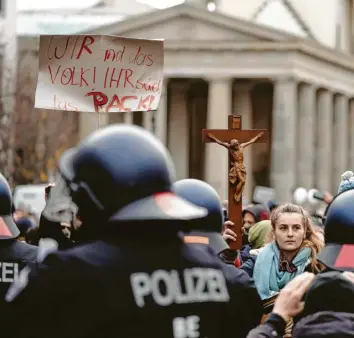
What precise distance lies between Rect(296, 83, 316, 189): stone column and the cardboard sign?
6490cm

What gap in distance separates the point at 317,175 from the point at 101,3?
1200 inches

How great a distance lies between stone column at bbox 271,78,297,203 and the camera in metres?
73.5

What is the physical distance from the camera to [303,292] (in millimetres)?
5043

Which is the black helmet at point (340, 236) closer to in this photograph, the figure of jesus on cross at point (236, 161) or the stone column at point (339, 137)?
the figure of jesus on cross at point (236, 161)

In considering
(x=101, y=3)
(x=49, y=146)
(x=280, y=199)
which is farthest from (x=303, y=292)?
(x=101, y=3)

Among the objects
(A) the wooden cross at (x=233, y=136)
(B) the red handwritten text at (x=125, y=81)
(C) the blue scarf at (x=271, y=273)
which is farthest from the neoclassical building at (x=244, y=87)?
(C) the blue scarf at (x=271, y=273)

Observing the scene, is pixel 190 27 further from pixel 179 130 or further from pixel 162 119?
pixel 179 130

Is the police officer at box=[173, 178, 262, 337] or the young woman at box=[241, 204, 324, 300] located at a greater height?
the police officer at box=[173, 178, 262, 337]

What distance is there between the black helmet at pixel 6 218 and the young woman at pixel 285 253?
2.21 meters

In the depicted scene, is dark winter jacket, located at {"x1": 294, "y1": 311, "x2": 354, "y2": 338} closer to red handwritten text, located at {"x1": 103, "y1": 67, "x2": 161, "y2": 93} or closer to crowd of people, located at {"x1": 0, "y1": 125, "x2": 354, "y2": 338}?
crowd of people, located at {"x1": 0, "y1": 125, "x2": 354, "y2": 338}

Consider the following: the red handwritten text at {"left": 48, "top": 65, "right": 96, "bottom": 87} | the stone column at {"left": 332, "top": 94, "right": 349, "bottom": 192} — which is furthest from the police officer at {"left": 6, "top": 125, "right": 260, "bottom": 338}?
the stone column at {"left": 332, "top": 94, "right": 349, "bottom": 192}

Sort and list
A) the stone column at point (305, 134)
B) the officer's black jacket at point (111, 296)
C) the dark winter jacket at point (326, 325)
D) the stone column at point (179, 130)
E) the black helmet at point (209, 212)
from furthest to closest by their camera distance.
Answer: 1. the stone column at point (179, 130)
2. the stone column at point (305, 134)
3. the black helmet at point (209, 212)
4. the dark winter jacket at point (326, 325)
5. the officer's black jacket at point (111, 296)

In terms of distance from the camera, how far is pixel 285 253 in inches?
358

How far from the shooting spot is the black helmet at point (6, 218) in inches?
260
